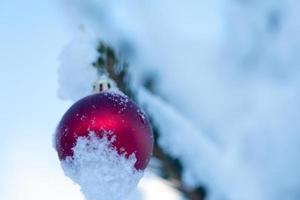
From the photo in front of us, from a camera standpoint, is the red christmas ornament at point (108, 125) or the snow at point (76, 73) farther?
the snow at point (76, 73)

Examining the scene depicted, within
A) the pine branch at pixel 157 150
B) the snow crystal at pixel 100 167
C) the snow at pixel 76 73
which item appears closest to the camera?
the snow crystal at pixel 100 167

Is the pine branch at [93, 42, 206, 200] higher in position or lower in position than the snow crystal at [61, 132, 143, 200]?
higher

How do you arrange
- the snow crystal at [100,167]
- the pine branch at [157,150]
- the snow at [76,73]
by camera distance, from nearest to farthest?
the snow crystal at [100,167] < the snow at [76,73] < the pine branch at [157,150]

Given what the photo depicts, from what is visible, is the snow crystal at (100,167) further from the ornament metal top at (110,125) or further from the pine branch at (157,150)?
the pine branch at (157,150)

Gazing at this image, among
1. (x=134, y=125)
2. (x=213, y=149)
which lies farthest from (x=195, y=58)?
(x=134, y=125)

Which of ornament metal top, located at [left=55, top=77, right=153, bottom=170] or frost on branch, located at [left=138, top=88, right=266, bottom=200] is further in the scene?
frost on branch, located at [left=138, top=88, right=266, bottom=200]

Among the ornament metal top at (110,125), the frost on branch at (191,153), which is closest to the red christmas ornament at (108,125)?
the ornament metal top at (110,125)

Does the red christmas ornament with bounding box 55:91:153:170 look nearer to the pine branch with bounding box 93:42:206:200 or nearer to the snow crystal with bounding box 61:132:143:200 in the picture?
the snow crystal with bounding box 61:132:143:200

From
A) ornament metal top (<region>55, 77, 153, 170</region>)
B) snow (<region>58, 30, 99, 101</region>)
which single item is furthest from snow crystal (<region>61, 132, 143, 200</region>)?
snow (<region>58, 30, 99, 101</region>)
